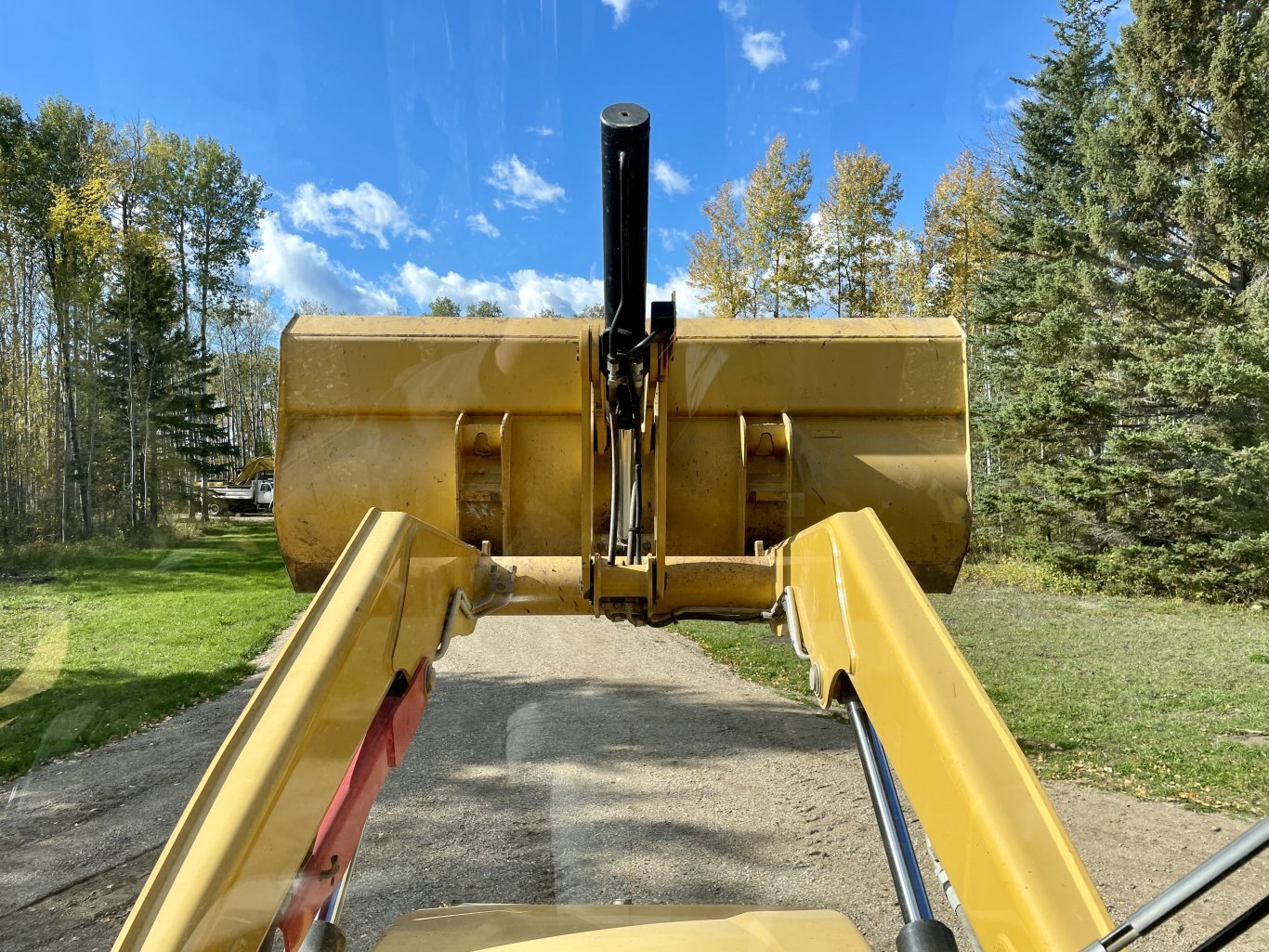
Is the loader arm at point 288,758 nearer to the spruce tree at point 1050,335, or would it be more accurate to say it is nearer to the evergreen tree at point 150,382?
the evergreen tree at point 150,382

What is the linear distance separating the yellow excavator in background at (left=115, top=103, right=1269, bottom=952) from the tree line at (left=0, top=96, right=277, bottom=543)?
25.4 ft

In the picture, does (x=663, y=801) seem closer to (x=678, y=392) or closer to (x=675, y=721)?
(x=675, y=721)

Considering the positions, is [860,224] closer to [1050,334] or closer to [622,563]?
[1050,334]

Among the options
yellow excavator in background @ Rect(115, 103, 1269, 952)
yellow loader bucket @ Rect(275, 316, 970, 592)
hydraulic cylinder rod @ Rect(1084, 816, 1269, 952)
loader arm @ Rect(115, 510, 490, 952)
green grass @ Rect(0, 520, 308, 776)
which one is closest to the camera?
hydraulic cylinder rod @ Rect(1084, 816, 1269, 952)

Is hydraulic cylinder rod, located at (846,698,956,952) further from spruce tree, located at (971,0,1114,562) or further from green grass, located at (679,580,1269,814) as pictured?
spruce tree, located at (971,0,1114,562)

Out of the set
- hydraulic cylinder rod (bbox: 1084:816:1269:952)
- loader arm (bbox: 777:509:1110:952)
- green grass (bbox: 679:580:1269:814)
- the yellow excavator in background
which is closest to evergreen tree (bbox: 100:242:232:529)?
green grass (bbox: 679:580:1269:814)

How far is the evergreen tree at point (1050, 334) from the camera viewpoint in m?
14.1

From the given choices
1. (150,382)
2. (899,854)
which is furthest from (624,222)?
(150,382)

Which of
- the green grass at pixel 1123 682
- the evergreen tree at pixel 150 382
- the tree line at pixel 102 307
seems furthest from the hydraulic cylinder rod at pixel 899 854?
the evergreen tree at pixel 150 382

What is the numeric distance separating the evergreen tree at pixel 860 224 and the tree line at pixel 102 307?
24.3ft

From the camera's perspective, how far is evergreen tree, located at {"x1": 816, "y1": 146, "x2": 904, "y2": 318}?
10.1 metres

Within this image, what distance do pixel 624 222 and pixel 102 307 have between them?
554 inches

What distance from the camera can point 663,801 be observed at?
4348 millimetres

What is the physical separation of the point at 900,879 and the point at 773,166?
7.19 meters
